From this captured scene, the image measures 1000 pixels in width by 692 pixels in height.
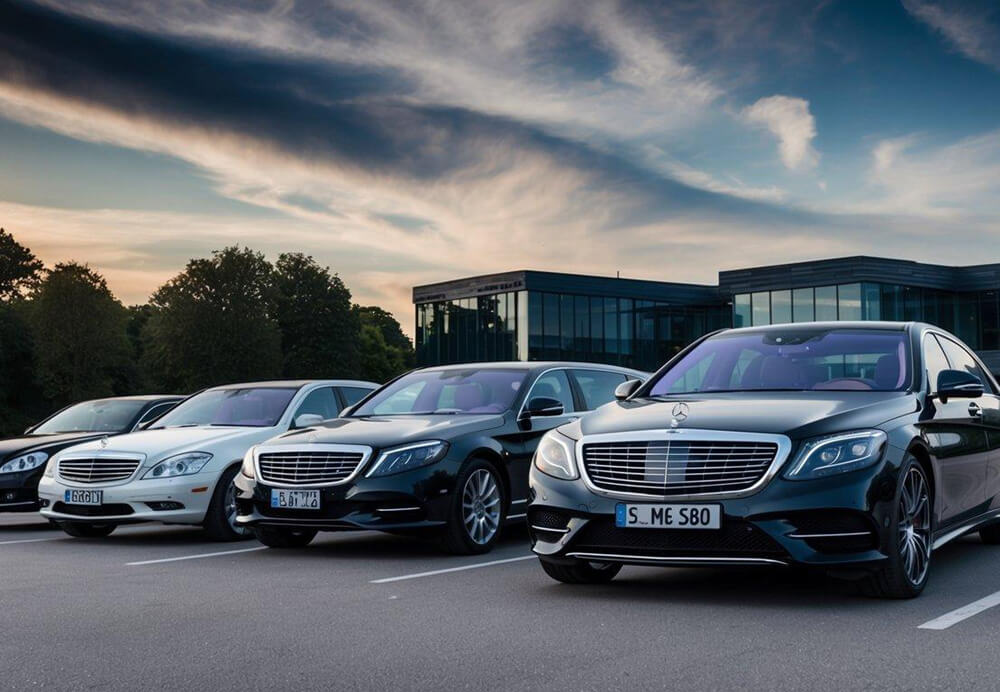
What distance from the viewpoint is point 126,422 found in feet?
50.0

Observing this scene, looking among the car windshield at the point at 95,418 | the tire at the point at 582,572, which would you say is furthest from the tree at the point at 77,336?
the tire at the point at 582,572

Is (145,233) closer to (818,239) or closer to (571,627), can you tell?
(818,239)

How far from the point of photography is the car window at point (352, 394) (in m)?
13.6

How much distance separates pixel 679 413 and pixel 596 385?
4798mm

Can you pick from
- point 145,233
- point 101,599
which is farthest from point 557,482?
point 145,233

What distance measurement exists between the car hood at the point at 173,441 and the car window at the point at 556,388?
291 cm

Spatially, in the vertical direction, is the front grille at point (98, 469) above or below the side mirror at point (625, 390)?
below

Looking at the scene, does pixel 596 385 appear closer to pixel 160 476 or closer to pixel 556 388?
pixel 556 388

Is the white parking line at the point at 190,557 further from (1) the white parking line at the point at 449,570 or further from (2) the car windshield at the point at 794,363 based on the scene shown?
(2) the car windshield at the point at 794,363

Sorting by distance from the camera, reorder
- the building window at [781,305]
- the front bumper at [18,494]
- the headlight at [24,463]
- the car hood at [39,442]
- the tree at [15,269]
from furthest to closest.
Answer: the tree at [15,269], the building window at [781,305], the car hood at [39,442], the headlight at [24,463], the front bumper at [18,494]

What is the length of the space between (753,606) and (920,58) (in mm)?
24890

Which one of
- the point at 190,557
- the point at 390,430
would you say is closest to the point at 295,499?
the point at 390,430

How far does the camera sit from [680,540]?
22.3ft

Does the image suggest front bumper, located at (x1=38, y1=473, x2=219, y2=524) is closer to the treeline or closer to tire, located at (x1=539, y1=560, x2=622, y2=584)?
tire, located at (x1=539, y1=560, x2=622, y2=584)
